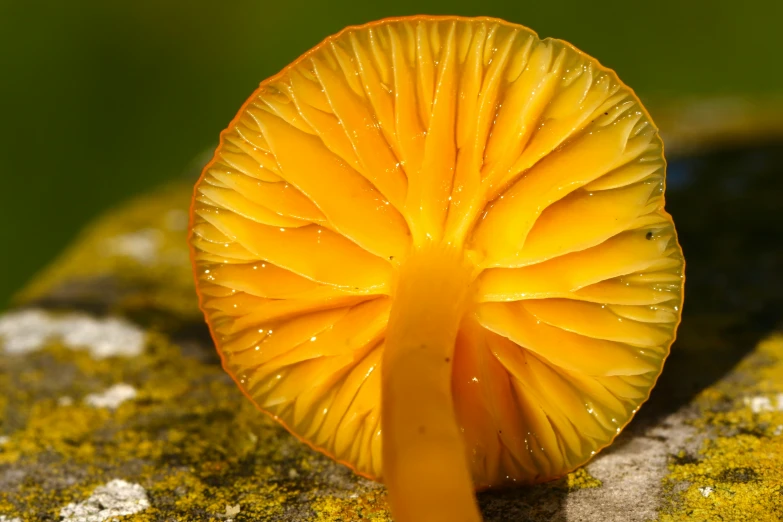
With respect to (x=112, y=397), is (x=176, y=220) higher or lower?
higher

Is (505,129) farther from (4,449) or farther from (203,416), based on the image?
(4,449)

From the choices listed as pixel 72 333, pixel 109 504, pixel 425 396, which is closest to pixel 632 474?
pixel 425 396

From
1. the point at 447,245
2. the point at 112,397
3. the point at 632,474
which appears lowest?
the point at 632,474

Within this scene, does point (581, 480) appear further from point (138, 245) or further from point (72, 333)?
point (138, 245)

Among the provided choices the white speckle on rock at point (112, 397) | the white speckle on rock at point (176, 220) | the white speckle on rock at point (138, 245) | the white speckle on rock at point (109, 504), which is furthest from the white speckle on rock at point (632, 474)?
the white speckle on rock at point (176, 220)

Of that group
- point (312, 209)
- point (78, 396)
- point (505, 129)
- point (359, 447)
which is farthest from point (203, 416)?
point (505, 129)

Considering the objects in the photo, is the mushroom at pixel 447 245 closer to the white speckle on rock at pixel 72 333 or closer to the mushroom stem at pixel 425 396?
the mushroom stem at pixel 425 396

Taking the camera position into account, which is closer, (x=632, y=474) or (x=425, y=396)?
(x=425, y=396)

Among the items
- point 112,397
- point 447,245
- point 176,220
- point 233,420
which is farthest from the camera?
point 176,220
